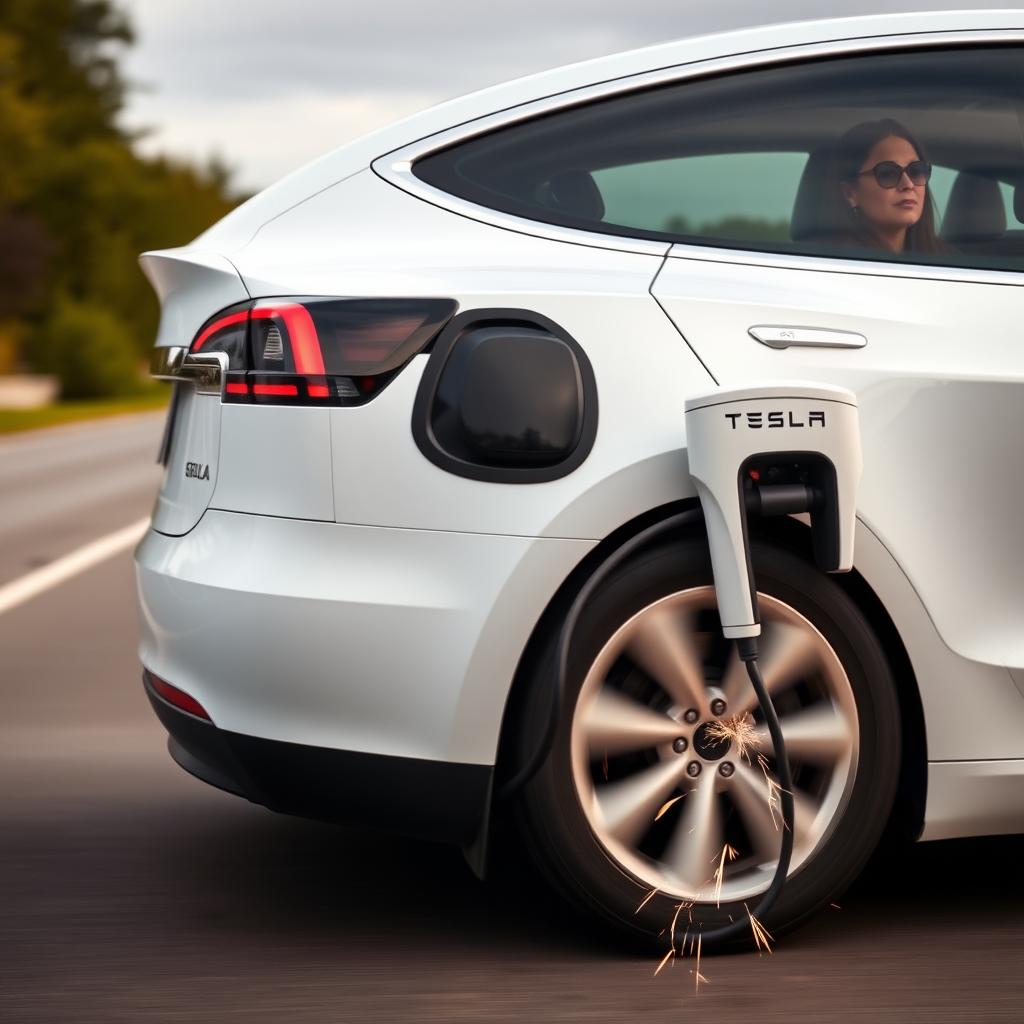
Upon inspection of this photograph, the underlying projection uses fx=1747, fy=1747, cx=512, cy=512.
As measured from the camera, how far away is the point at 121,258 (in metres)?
70.2

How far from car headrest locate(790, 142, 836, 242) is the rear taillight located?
0.79 metres

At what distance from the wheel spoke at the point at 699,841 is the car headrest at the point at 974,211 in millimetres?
1269

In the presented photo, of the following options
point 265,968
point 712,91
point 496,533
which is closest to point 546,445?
point 496,533

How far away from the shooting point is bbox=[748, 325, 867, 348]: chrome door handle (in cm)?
343

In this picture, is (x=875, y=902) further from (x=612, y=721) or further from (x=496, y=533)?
(x=496, y=533)

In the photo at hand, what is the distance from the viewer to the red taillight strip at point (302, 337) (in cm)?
336

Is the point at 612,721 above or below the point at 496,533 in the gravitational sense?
below

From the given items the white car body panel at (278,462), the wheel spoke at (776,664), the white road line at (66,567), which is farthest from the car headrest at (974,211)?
the white road line at (66,567)

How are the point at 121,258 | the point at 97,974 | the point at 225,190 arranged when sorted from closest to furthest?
the point at 97,974 < the point at 121,258 < the point at 225,190

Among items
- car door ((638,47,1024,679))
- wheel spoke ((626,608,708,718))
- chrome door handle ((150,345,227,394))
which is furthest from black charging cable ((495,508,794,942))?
chrome door handle ((150,345,227,394))

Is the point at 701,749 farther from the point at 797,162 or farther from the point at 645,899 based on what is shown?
the point at 797,162

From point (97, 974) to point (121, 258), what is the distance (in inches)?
2728

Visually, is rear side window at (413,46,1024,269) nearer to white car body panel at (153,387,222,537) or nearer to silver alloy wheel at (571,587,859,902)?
white car body panel at (153,387,222,537)

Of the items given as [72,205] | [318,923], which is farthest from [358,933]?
[72,205]
